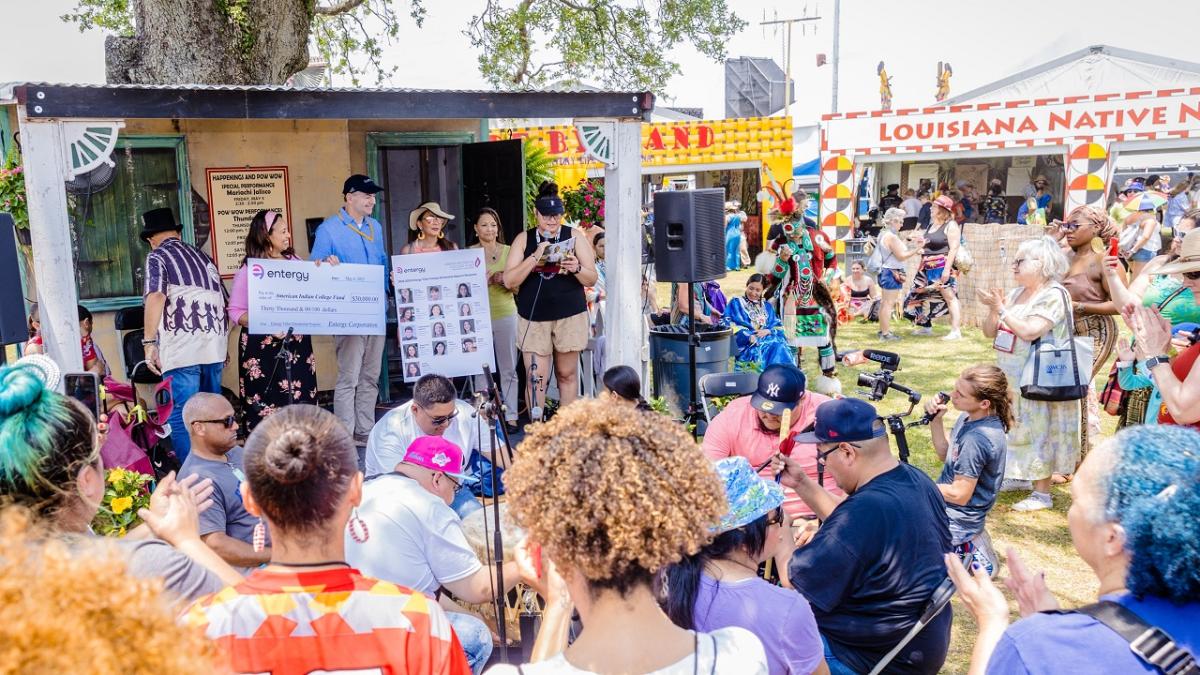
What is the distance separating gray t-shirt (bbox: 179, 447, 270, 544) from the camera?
3.78 m

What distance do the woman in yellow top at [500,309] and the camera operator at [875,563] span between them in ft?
14.3

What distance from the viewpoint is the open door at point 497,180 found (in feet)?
26.4

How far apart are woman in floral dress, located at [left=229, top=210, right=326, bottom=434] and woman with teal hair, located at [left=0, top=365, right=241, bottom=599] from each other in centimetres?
446

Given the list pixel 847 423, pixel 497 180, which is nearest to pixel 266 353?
pixel 497 180

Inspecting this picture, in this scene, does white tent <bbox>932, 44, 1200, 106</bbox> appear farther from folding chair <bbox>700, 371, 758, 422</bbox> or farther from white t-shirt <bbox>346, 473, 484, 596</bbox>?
white t-shirt <bbox>346, 473, 484, 596</bbox>

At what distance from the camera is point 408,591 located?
1978 mm

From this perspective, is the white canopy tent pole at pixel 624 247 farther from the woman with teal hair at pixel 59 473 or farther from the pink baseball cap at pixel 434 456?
the woman with teal hair at pixel 59 473

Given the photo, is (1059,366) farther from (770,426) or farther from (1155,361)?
(770,426)

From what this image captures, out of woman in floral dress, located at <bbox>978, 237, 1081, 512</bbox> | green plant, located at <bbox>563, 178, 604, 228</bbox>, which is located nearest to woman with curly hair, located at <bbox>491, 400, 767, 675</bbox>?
woman in floral dress, located at <bbox>978, 237, 1081, 512</bbox>

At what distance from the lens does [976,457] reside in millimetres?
4395

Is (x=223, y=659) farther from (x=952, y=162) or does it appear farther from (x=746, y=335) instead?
(x=952, y=162)

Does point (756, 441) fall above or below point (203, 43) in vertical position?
below

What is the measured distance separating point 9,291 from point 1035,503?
6.04m

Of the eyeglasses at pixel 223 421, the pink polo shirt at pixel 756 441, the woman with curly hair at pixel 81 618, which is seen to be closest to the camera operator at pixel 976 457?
the pink polo shirt at pixel 756 441
